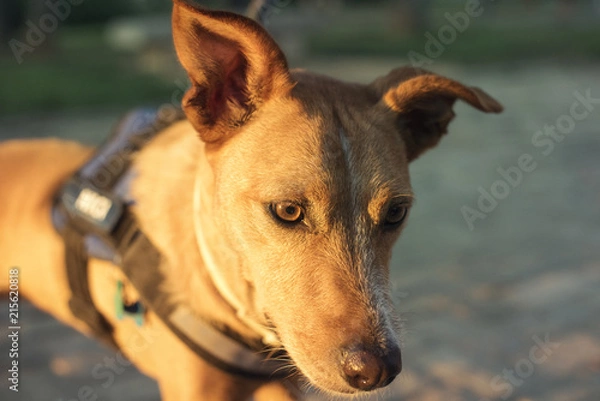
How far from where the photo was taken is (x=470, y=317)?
4.63 m

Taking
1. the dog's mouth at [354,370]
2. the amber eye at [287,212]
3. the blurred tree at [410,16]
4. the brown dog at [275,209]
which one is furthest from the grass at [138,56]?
the dog's mouth at [354,370]

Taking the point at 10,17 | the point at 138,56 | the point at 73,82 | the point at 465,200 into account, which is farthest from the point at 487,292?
the point at 10,17

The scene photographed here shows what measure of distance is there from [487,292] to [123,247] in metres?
3.07

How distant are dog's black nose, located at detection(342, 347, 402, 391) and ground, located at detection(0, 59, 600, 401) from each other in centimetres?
87

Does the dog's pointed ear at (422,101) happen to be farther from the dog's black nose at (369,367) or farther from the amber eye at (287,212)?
the dog's black nose at (369,367)

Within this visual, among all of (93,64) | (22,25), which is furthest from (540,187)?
(22,25)

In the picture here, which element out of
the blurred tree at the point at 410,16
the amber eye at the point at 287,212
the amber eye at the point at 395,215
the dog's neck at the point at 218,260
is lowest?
the blurred tree at the point at 410,16

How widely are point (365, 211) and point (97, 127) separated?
27.5 feet

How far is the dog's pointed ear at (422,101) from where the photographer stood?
8.70ft

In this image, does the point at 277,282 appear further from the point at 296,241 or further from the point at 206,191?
the point at 206,191

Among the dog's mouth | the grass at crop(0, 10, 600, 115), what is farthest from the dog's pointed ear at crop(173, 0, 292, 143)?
the grass at crop(0, 10, 600, 115)

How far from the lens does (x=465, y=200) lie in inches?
280

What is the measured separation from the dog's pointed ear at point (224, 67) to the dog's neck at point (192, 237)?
218 millimetres

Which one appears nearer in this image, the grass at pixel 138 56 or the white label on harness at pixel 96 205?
the white label on harness at pixel 96 205
